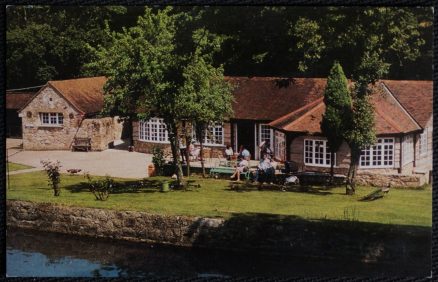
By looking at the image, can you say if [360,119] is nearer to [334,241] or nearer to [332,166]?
[332,166]

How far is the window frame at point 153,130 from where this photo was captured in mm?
8562

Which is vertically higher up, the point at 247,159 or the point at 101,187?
the point at 247,159

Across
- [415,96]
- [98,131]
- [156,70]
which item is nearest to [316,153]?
[415,96]

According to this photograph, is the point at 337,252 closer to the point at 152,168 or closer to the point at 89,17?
the point at 152,168

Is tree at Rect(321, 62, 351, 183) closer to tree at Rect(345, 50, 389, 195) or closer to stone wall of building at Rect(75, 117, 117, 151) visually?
tree at Rect(345, 50, 389, 195)

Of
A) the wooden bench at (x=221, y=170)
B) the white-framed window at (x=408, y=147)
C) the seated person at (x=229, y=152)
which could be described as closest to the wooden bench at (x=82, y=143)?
the wooden bench at (x=221, y=170)

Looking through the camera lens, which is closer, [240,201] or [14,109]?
[14,109]

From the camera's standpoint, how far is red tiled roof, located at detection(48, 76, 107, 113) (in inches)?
333

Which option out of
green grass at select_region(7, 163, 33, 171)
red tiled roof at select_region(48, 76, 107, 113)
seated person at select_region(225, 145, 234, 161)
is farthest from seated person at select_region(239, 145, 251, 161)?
green grass at select_region(7, 163, 33, 171)

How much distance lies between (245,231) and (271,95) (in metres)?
1.56

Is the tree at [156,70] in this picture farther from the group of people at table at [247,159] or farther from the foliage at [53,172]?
the foliage at [53,172]

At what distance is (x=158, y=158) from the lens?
28.6ft

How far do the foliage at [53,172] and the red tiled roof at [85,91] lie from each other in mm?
722

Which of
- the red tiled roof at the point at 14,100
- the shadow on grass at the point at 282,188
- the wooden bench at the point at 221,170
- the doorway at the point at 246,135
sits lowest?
the shadow on grass at the point at 282,188
